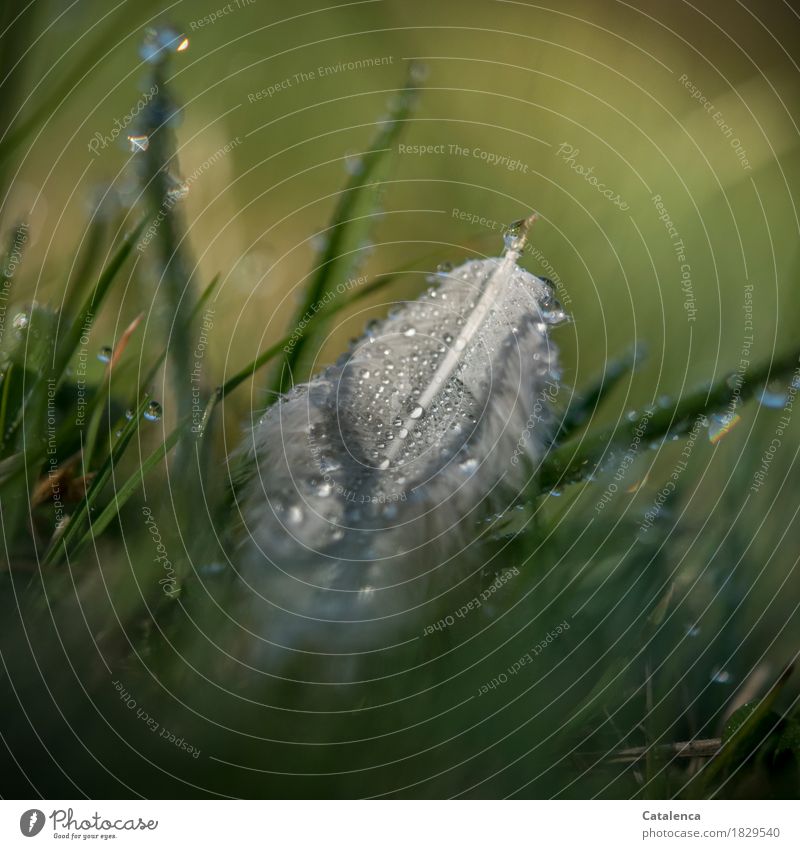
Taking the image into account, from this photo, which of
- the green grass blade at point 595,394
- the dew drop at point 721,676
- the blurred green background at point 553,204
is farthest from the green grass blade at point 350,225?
the dew drop at point 721,676

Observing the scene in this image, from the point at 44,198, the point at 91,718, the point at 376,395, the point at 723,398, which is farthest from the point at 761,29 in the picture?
the point at 91,718

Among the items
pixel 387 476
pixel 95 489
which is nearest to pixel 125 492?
pixel 95 489

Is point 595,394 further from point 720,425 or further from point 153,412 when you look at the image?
point 153,412

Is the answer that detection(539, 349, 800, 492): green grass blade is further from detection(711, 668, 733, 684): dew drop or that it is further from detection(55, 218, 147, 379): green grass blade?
detection(55, 218, 147, 379): green grass blade

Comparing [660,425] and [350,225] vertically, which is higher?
[350,225]

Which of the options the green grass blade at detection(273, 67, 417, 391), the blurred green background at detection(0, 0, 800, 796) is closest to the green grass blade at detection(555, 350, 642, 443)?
the blurred green background at detection(0, 0, 800, 796)

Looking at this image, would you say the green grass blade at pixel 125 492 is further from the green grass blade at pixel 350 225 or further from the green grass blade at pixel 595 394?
the green grass blade at pixel 595 394
